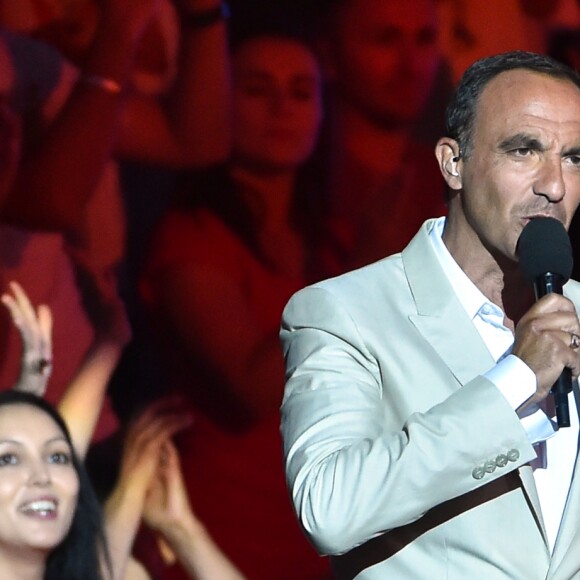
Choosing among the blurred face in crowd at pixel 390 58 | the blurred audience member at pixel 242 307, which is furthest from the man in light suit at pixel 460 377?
the blurred face in crowd at pixel 390 58

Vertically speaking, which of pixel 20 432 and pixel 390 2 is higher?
pixel 390 2

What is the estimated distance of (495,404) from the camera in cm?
156

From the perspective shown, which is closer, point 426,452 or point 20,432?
point 426,452

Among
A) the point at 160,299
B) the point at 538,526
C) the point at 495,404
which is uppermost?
the point at 160,299

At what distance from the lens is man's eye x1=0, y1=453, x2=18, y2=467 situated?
126 inches

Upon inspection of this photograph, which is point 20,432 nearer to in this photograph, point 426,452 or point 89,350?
point 89,350

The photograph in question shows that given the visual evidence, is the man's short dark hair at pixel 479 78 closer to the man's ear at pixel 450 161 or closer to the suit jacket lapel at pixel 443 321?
the man's ear at pixel 450 161

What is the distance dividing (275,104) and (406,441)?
2.53 metres

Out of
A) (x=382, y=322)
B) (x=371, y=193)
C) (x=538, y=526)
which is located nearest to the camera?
(x=538, y=526)

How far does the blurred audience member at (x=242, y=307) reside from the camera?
386 cm

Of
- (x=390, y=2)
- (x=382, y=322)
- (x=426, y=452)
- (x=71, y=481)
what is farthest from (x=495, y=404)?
(x=390, y=2)

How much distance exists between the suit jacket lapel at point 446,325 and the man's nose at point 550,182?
0.18 metres

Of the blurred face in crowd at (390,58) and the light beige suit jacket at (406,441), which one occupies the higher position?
the blurred face in crowd at (390,58)

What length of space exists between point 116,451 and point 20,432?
631 millimetres
